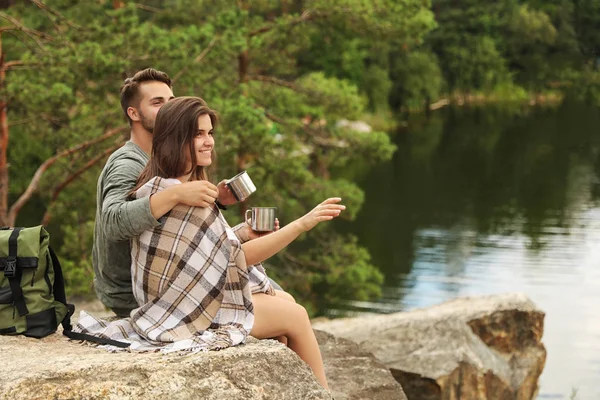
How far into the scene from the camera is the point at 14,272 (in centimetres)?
316

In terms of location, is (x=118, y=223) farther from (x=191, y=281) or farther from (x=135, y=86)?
(x=135, y=86)

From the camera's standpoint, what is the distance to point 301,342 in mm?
3324

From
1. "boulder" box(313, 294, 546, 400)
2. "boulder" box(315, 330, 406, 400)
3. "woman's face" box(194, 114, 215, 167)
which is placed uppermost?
"woman's face" box(194, 114, 215, 167)

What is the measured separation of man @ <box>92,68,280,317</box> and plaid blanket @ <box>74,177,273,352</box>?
0.24 ft

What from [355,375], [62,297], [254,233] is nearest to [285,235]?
[254,233]

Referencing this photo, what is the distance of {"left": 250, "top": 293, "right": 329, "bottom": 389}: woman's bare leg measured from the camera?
3258 mm

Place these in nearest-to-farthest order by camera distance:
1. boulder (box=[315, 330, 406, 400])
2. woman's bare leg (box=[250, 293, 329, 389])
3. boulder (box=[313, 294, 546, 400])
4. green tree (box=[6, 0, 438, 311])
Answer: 1. woman's bare leg (box=[250, 293, 329, 389])
2. boulder (box=[315, 330, 406, 400])
3. boulder (box=[313, 294, 546, 400])
4. green tree (box=[6, 0, 438, 311])

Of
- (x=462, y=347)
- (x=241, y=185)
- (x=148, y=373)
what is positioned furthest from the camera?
(x=462, y=347)

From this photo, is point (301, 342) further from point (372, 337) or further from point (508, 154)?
point (508, 154)

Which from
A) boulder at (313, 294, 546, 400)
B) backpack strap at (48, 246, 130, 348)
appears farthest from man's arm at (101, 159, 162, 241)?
boulder at (313, 294, 546, 400)

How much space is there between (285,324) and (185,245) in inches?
18.8

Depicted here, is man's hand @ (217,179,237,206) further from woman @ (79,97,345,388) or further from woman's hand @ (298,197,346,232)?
woman's hand @ (298,197,346,232)

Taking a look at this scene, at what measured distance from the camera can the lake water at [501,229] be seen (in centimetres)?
1416

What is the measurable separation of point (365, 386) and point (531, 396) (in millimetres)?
3121
